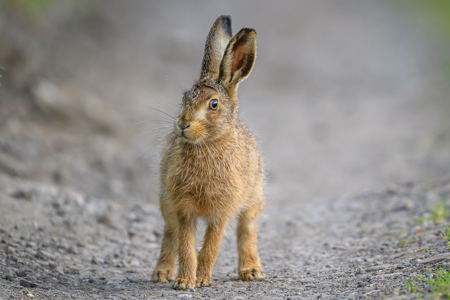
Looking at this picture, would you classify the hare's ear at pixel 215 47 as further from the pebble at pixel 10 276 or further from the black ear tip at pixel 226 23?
the pebble at pixel 10 276

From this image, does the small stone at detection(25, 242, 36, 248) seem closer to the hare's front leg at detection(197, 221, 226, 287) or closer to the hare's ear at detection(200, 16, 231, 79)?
the hare's front leg at detection(197, 221, 226, 287)

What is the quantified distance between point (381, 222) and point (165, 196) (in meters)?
4.02

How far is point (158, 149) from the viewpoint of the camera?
24.4 feet

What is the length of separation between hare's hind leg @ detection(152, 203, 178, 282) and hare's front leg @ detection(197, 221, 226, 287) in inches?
15.8

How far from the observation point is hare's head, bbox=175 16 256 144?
5645mm

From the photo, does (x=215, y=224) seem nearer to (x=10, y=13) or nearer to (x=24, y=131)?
(x=24, y=131)

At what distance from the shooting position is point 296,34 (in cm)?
2634

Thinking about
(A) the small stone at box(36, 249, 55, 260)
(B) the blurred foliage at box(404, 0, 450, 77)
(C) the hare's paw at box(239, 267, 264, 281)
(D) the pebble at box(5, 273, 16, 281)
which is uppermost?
(B) the blurred foliage at box(404, 0, 450, 77)


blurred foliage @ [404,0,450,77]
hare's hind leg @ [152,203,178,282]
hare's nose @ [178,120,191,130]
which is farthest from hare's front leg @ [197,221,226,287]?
blurred foliage @ [404,0,450,77]

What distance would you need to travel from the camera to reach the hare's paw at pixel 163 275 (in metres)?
6.36

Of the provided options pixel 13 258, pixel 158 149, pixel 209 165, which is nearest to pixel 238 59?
pixel 209 165

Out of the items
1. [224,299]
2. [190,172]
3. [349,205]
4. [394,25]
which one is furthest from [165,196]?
[394,25]

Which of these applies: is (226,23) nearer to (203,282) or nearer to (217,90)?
(217,90)

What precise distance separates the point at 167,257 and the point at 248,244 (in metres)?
1.03
